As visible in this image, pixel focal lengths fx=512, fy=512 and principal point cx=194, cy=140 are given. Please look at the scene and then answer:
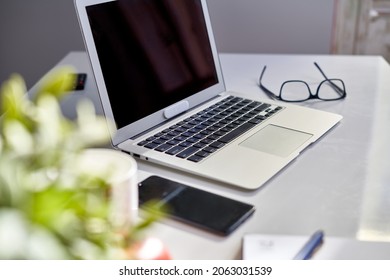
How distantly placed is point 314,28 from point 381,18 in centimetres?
25

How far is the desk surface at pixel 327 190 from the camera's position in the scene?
26.0 inches

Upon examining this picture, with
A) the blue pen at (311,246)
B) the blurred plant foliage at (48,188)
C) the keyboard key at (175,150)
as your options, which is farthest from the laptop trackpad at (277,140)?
the blurred plant foliage at (48,188)

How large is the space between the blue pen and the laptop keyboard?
0.25 meters

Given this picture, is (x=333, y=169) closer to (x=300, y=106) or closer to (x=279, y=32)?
(x=300, y=106)

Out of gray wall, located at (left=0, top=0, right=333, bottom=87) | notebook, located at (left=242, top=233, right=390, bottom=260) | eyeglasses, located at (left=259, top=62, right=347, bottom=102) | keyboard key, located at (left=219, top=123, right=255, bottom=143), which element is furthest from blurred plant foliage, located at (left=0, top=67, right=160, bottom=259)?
gray wall, located at (left=0, top=0, right=333, bottom=87)

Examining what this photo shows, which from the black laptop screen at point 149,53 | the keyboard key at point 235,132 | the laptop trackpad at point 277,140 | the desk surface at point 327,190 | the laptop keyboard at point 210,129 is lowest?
the desk surface at point 327,190

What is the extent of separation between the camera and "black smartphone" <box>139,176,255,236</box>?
67 cm

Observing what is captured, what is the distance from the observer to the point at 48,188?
1.25 feet

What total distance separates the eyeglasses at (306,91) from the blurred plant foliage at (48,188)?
0.80 metres

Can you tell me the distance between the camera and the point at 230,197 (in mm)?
740

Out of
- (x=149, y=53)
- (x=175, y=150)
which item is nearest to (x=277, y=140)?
(x=175, y=150)

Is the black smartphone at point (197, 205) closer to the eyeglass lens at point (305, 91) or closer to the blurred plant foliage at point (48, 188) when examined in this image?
the blurred plant foliage at point (48, 188)

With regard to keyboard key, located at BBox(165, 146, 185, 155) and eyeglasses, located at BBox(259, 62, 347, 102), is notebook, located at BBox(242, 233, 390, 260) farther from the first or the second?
eyeglasses, located at BBox(259, 62, 347, 102)

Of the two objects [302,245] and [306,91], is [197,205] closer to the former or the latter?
[302,245]
